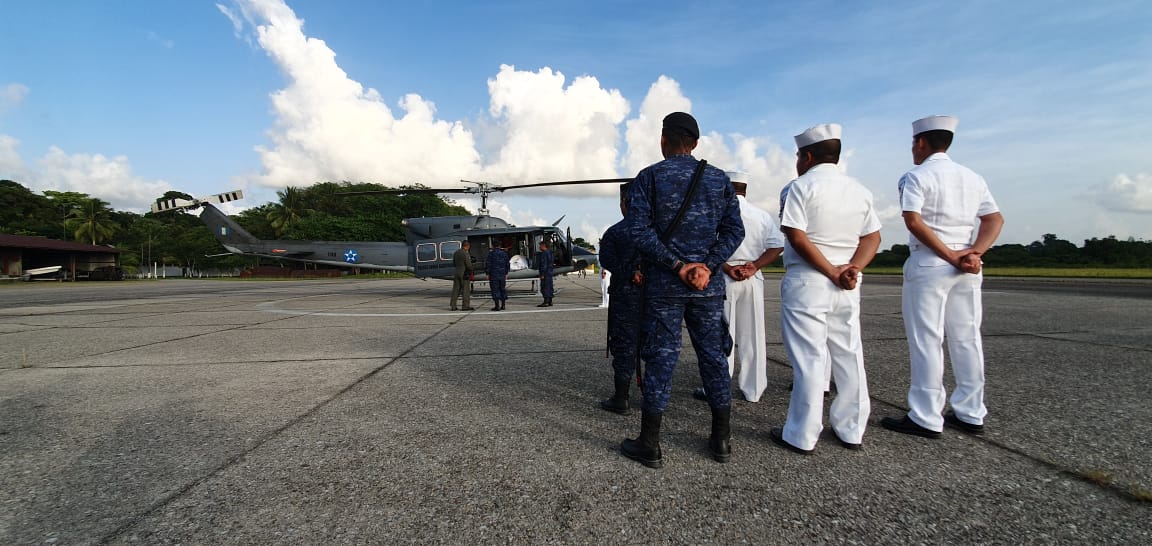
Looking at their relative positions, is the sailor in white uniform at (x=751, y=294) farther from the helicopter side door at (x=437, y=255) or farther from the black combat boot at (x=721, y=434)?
the helicopter side door at (x=437, y=255)

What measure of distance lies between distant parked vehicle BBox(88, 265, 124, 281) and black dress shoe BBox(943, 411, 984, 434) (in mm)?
59261

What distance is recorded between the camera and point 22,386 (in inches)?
156

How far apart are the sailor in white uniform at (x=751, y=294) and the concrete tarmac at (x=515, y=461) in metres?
0.24

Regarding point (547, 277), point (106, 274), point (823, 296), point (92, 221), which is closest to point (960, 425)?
point (823, 296)

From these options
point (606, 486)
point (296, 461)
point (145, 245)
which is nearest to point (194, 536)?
point (296, 461)

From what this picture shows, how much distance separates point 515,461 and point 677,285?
3.99 ft

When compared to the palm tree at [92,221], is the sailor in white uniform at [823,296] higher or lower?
lower

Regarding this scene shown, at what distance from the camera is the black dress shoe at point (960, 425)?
2625mm

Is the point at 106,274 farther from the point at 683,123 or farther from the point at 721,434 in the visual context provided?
the point at 721,434

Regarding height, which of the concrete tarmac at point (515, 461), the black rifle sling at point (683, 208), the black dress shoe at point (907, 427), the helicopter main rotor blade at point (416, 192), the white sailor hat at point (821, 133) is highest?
the helicopter main rotor blade at point (416, 192)

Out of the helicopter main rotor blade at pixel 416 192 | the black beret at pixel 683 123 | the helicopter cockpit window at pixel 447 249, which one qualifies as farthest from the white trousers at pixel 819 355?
the helicopter cockpit window at pixel 447 249

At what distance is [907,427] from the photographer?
8.73 feet

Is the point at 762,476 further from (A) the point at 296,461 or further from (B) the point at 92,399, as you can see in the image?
(B) the point at 92,399

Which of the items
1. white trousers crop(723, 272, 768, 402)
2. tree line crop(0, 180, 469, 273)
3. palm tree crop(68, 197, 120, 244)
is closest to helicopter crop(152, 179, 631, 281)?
white trousers crop(723, 272, 768, 402)
